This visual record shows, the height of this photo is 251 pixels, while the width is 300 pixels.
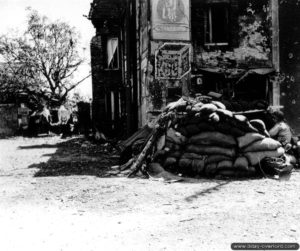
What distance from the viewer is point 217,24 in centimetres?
1295

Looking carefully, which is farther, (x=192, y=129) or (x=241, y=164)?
(x=192, y=129)

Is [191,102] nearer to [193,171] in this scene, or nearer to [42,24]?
[193,171]

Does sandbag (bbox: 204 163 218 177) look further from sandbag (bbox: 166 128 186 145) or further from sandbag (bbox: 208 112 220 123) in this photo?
sandbag (bbox: 208 112 220 123)

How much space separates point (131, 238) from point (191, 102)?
198 inches

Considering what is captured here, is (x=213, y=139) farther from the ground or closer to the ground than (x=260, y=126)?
closer to the ground

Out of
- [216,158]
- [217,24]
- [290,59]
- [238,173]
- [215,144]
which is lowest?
[238,173]

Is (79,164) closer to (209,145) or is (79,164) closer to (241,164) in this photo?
(209,145)

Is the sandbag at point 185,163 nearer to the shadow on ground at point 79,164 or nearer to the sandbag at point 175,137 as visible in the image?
the sandbag at point 175,137

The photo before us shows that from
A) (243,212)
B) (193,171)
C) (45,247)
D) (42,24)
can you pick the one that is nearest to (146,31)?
(193,171)

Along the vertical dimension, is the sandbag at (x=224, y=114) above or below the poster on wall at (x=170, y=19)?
below

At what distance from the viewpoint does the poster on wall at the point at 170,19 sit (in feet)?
37.2

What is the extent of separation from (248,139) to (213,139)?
703mm

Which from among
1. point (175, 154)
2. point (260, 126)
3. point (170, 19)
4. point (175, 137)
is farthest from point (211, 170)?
point (170, 19)

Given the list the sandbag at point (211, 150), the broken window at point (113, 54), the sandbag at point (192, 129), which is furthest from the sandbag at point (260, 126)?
the broken window at point (113, 54)
